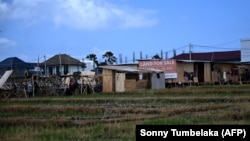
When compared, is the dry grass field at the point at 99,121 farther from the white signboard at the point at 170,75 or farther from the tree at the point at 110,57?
the tree at the point at 110,57

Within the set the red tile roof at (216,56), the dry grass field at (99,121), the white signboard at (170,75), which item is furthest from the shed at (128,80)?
the red tile roof at (216,56)

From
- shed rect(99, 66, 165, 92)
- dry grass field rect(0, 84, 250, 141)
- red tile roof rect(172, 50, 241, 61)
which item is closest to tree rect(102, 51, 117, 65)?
red tile roof rect(172, 50, 241, 61)

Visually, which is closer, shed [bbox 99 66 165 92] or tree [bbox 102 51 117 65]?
shed [bbox 99 66 165 92]

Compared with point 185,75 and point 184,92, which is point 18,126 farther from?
point 185,75

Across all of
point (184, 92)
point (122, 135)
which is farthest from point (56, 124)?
point (184, 92)

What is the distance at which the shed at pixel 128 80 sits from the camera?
3722 centimetres

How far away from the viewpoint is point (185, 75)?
44875 millimetres

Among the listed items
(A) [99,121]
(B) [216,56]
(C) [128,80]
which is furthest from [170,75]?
(B) [216,56]

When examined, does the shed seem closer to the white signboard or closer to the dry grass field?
the white signboard

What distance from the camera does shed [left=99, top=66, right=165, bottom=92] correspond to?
3722 centimetres

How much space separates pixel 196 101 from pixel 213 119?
917cm

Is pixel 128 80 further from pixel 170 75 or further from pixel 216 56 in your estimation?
pixel 216 56

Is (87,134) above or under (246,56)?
under

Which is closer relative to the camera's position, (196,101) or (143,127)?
(143,127)
